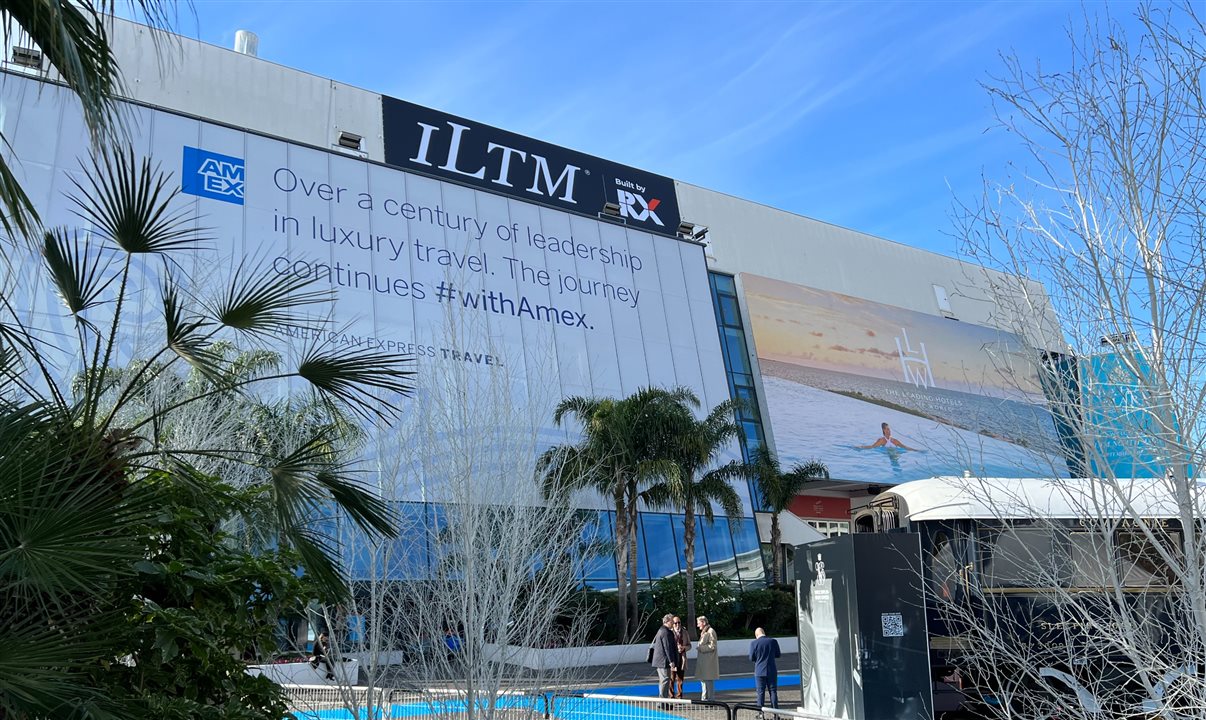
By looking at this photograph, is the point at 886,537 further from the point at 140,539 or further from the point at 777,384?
the point at 777,384

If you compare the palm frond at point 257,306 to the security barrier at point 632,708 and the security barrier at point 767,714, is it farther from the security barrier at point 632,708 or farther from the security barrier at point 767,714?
the security barrier at point 767,714

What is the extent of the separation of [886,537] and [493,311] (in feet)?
77.1

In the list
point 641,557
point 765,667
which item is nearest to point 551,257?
point 641,557

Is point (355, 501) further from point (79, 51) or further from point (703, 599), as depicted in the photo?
point (703, 599)

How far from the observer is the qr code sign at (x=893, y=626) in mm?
11070

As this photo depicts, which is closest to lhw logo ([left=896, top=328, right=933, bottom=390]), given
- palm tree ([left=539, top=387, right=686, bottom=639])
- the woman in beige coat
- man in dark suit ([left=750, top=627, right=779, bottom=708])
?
palm tree ([left=539, top=387, right=686, bottom=639])

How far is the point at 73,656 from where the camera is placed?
5430 mm

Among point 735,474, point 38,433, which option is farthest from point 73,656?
point 735,474

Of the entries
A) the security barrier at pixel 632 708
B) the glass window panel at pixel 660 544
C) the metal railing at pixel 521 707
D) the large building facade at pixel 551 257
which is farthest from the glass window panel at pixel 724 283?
the security barrier at pixel 632 708

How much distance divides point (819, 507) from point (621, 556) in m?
19.5

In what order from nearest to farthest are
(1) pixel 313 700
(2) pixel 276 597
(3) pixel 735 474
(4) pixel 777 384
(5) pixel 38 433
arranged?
1. (5) pixel 38 433
2. (2) pixel 276 597
3. (1) pixel 313 700
4. (3) pixel 735 474
5. (4) pixel 777 384

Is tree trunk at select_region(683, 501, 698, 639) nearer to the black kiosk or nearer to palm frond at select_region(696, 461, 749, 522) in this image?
palm frond at select_region(696, 461, 749, 522)

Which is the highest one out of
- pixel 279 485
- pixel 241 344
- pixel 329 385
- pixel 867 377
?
pixel 867 377

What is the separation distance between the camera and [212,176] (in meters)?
29.7
